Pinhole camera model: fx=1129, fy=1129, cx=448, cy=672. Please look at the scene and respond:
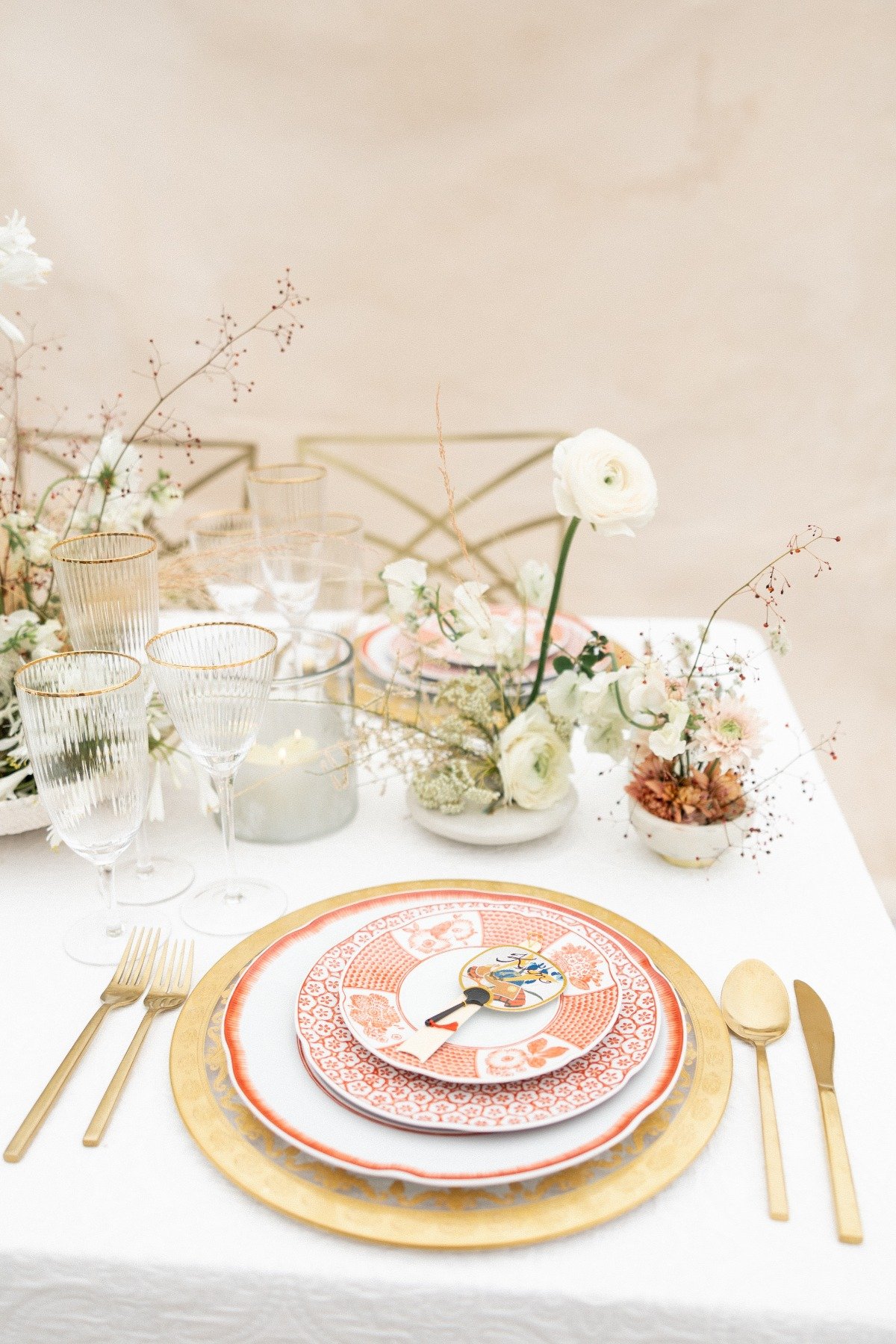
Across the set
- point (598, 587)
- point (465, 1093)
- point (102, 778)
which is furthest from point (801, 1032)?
point (598, 587)

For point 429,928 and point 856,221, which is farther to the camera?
point 856,221

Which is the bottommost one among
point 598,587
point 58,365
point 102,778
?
point 598,587

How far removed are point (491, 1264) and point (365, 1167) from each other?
8cm

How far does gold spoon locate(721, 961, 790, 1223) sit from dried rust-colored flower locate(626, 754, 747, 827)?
0.63 feet

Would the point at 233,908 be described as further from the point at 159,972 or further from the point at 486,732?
the point at 486,732

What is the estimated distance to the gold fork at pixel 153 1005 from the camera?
680 mm

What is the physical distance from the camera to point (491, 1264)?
23.2 inches

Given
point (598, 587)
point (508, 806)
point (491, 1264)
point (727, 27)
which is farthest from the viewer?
point (598, 587)

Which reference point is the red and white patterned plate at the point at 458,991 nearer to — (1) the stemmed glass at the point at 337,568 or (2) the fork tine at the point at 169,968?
(2) the fork tine at the point at 169,968

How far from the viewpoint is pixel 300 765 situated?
1035mm

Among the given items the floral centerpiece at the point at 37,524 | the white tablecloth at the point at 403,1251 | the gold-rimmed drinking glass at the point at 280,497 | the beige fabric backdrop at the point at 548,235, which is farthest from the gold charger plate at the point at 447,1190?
the beige fabric backdrop at the point at 548,235

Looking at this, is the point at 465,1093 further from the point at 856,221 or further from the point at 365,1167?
the point at 856,221

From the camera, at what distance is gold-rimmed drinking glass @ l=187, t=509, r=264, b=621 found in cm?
120

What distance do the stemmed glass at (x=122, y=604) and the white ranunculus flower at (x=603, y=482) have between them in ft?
1.19
